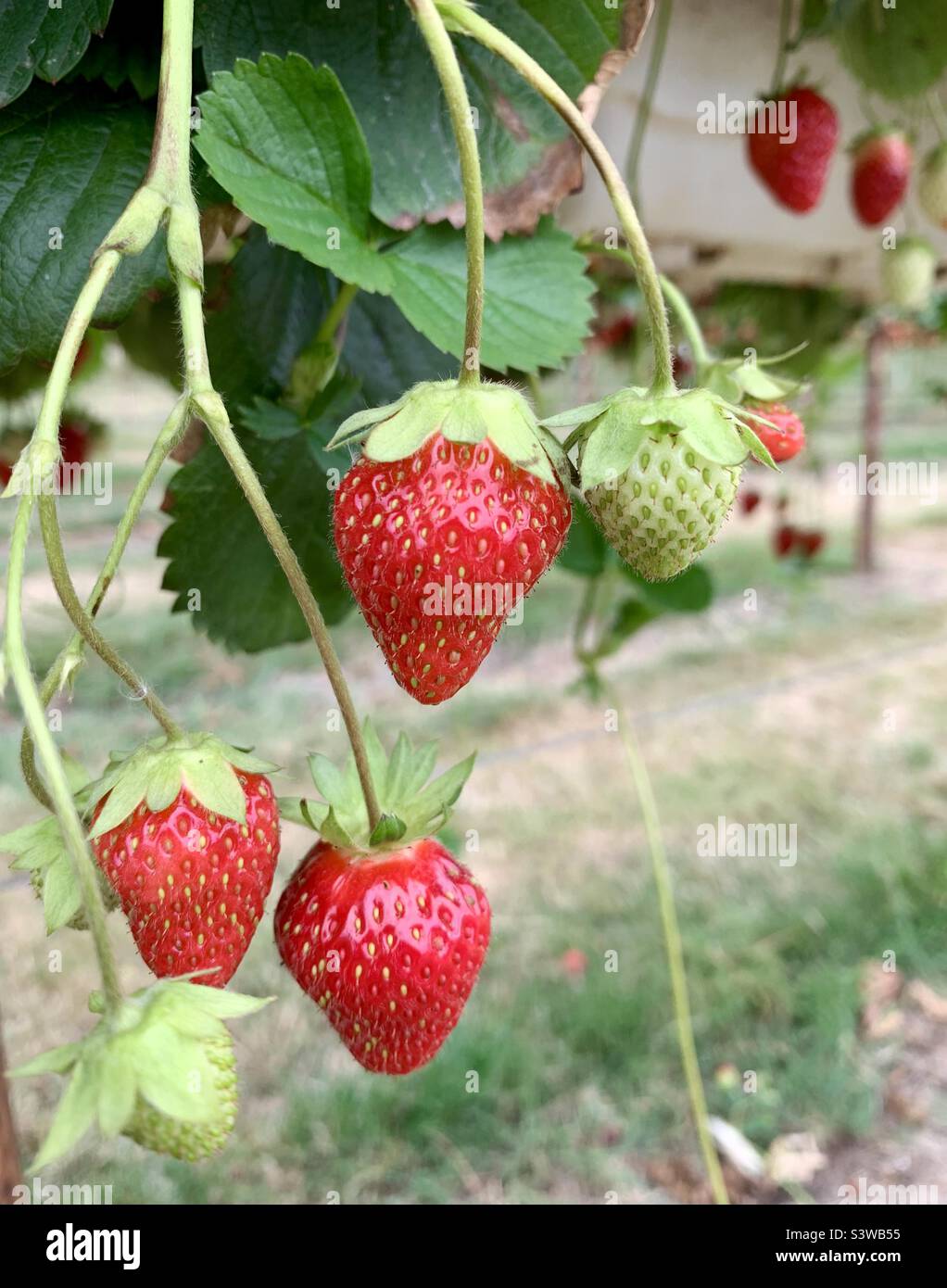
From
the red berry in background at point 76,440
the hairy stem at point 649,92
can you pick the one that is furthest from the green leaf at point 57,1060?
the red berry in background at point 76,440

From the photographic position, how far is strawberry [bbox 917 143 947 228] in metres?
1.17

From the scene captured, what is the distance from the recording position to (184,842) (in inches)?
16.9

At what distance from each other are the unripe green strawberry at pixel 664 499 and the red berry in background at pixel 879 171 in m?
0.84

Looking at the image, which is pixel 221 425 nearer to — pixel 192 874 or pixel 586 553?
pixel 192 874

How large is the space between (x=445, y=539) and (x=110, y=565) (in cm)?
11

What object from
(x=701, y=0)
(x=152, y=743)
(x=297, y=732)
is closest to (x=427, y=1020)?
(x=152, y=743)

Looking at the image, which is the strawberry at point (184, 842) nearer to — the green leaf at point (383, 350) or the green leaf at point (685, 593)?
the green leaf at point (383, 350)

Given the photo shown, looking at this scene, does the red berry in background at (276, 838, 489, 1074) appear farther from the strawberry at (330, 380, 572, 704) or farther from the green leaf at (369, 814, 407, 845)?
the strawberry at (330, 380, 572, 704)

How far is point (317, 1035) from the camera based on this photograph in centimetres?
176

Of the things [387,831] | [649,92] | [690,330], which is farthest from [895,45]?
[387,831]

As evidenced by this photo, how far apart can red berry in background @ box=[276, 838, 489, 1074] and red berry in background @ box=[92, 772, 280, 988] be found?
44mm

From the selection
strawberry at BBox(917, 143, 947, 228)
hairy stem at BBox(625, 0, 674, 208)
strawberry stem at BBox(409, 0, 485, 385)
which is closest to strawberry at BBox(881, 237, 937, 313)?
strawberry at BBox(917, 143, 947, 228)

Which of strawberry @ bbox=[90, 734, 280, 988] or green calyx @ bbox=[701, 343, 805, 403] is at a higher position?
green calyx @ bbox=[701, 343, 805, 403]
